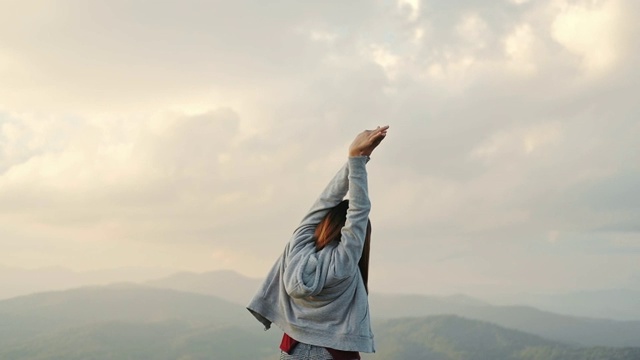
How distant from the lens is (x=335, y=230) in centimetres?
409

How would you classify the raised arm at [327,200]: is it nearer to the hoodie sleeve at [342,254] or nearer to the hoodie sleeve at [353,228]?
the hoodie sleeve at [342,254]

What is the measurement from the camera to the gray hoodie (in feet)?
12.9

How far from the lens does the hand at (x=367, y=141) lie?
3.95m

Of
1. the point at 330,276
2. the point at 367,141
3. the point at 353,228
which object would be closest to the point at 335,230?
the point at 353,228

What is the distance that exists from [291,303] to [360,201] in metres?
0.82

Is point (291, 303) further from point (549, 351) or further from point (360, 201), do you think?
point (549, 351)

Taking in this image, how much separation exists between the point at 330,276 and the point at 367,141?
2.71ft

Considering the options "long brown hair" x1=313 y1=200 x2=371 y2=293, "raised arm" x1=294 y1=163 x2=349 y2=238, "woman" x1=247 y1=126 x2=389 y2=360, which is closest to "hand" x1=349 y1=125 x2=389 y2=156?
"woman" x1=247 y1=126 x2=389 y2=360

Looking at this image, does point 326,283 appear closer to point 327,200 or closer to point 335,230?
point 335,230

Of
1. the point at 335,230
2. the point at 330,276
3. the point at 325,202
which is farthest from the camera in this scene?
the point at 325,202

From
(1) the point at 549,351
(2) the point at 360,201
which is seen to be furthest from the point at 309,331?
(1) the point at 549,351

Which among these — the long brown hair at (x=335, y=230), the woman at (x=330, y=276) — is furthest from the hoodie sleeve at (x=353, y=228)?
the long brown hair at (x=335, y=230)

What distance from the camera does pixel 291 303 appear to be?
4.20 metres

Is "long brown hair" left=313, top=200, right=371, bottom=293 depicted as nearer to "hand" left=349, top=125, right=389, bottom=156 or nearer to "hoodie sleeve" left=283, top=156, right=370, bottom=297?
"hoodie sleeve" left=283, top=156, right=370, bottom=297
